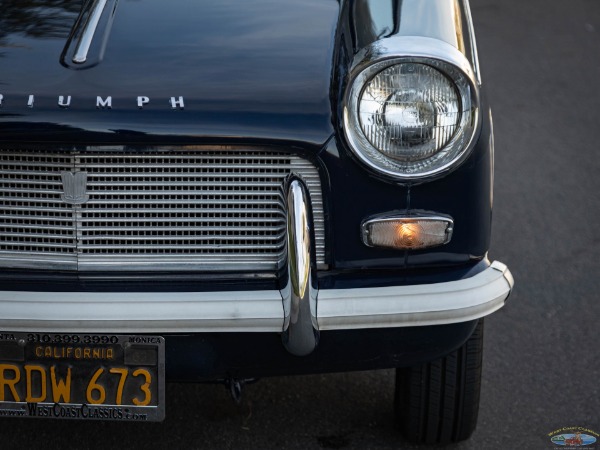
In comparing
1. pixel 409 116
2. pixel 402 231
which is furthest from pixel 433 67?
pixel 402 231

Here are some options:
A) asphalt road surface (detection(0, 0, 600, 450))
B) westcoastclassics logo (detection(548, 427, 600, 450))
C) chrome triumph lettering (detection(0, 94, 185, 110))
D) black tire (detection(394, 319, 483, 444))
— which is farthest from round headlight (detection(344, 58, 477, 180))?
westcoastclassics logo (detection(548, 427, 600, 450))

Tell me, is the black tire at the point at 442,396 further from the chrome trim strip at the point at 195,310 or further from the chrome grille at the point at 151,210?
the chrome grille at the point at 151,210

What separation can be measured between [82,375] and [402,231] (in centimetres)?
84

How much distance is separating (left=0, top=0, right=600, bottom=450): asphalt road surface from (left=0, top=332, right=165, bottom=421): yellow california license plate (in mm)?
573

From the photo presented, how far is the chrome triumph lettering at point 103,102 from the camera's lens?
2461 millimetres

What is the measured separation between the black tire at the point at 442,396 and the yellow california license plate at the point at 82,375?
80cm

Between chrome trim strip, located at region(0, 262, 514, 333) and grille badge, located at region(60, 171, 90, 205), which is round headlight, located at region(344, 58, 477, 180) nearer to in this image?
chrome trim strip, located at region(0, 262, 514, 333)

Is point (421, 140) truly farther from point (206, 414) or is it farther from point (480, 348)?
point (206, 414)

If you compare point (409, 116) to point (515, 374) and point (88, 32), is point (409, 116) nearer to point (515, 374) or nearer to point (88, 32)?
point (88, 32)

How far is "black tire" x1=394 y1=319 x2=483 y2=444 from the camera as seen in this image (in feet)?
9.66

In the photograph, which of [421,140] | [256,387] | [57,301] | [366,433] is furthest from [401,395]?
[57,301]

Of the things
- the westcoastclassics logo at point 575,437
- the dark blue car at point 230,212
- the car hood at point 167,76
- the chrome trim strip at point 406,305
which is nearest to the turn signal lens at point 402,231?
the dark blue car at point 230,212

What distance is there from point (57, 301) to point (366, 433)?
44.4 inches

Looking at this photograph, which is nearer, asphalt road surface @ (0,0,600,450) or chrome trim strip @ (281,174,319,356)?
chrome trim strip @ (281,174,319,356)
